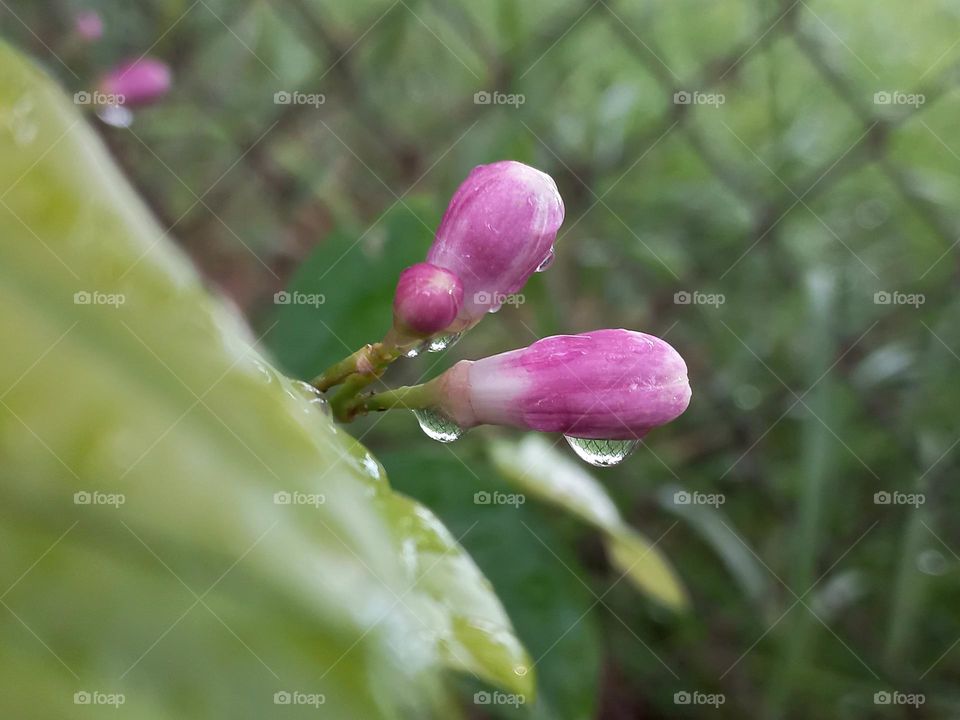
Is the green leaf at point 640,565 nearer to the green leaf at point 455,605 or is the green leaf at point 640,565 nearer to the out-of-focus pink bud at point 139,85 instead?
the green leaf at point 455,605

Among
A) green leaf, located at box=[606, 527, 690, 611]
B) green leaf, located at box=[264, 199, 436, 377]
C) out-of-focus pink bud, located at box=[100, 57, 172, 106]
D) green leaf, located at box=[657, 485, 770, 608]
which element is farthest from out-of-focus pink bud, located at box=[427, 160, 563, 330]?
green leaf, located at box=[657, 485, 770, 608]

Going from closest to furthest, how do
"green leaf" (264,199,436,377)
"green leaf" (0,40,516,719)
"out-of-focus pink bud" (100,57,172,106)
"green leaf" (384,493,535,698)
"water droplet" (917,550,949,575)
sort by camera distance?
"green leaf" (0,40,516,719), "green leaf" (384,493,535,698), "green leaf" (264,199,436,377), "out-of-focus pink bud" (100,57,172,106), "water droplet" (917,550,949,575)

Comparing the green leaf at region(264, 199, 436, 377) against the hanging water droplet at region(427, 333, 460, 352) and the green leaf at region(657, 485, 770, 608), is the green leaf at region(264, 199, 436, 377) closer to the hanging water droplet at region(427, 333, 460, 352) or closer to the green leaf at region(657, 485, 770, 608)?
the hanging water droplet at region(427, 333, 460, 352)

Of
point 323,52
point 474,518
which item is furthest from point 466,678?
point 323,52

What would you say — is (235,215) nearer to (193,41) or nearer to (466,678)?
(193,41)

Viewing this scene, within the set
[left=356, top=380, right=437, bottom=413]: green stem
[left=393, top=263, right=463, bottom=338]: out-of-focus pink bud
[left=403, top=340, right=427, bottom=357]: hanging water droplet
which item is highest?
[left=393, top=263, right=463, bottom=338]: out-of-focus pink bud

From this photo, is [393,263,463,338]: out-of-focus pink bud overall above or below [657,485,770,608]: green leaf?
above

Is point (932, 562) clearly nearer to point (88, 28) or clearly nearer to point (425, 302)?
point (425, 302)
